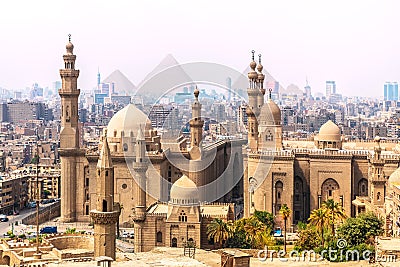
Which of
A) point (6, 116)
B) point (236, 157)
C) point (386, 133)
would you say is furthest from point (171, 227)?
point (6, 116)

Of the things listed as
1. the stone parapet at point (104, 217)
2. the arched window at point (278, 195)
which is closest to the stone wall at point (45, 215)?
the arched window at point (278, 195)

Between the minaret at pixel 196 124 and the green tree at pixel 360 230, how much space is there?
1013 cm

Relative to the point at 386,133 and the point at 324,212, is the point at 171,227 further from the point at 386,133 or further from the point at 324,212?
the point at 386,133

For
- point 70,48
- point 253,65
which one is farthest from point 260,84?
point 70,48

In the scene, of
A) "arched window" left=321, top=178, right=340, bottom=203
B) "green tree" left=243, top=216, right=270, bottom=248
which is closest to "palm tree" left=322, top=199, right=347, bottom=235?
"green tree" left=243, top=216, right=270, bottom=248

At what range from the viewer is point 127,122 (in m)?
37.1

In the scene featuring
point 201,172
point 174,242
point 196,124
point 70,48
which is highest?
point 70,48

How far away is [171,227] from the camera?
28.5 m

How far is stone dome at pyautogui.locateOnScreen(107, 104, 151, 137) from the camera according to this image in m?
36.9

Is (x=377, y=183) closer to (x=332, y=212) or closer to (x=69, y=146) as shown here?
(x=332, y=212)

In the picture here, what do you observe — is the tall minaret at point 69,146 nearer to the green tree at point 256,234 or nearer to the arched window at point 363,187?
the green tree at point 256,234

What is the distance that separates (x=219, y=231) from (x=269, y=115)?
8.94 meters

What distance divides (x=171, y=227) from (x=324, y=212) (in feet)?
19.2

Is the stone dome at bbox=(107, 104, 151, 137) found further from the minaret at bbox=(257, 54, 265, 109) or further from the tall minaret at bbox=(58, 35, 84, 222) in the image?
the minaret at bbox=(257, 54, 265, 109)
